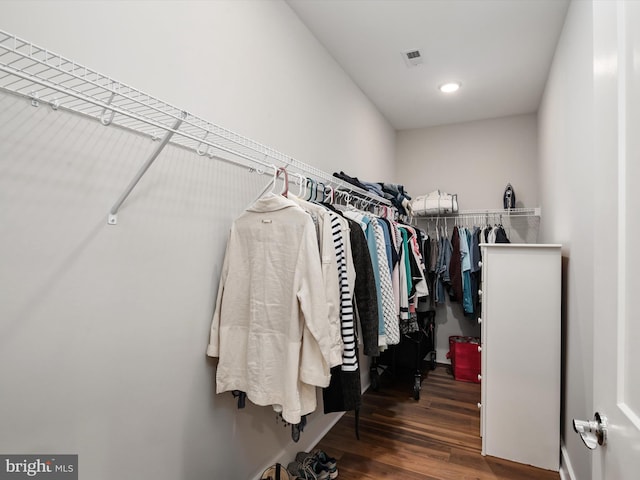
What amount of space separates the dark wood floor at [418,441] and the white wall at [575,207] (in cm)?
49

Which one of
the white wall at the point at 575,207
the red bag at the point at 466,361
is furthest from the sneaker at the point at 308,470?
the red bag at the point at 466,361

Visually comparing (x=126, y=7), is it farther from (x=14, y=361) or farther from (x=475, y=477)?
(x=475, y=477)

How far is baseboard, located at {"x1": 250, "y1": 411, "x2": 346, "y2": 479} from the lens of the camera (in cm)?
199

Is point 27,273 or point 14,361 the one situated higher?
point 27,273

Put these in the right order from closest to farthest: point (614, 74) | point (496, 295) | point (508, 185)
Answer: point (614, 74) < point (496, 295) < point (508, 185)

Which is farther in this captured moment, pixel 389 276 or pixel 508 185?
pixel 508 185

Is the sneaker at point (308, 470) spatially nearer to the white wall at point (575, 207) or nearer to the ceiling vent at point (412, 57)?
the white wall at point (575, 207)

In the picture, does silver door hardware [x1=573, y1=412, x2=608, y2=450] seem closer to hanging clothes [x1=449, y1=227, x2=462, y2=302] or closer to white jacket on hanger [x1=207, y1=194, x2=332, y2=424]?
white jacket on hanger [x1=207, y1=194, x2=332, y2=424]

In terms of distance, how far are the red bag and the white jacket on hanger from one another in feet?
8.83

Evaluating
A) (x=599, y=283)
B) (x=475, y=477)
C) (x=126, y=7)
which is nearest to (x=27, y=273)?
(x=126, y=7)

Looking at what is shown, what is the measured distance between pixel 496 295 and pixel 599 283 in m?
1.63

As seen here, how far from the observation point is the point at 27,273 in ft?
3.11

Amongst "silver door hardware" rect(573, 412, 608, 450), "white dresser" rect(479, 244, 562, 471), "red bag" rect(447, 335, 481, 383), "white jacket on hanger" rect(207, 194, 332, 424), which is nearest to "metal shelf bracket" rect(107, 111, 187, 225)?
"white jacket on hanger" rect(207, 194, 332, 424)

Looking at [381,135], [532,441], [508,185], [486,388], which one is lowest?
[532,441]
